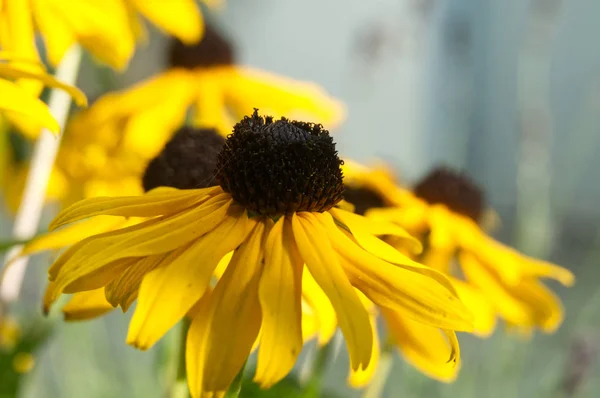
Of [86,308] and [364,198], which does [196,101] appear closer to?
[364,198]

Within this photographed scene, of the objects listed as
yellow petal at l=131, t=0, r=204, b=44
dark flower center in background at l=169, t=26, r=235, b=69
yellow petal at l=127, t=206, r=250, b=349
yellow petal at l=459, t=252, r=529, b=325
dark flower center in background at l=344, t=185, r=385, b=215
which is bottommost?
yellow petal at l=459, t=252, r=529, b=325

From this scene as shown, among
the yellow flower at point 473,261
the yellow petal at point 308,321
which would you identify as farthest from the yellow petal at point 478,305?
the yellow petal at point 308,321

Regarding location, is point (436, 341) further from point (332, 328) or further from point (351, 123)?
point (351, 123)

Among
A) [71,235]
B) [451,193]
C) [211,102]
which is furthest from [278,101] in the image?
[71,235]

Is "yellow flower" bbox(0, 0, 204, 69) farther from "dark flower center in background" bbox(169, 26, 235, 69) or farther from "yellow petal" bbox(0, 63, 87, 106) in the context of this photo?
"dark flower center in background" bbox(169, 26, 235, 69)

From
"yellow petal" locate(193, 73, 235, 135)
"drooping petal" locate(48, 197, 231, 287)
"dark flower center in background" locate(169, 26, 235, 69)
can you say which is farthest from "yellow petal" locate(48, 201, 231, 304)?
"dark flower center in background" locate(169, 26, 235, 69)

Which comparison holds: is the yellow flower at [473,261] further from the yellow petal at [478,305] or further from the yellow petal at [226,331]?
the yellow petal at [226,331]
